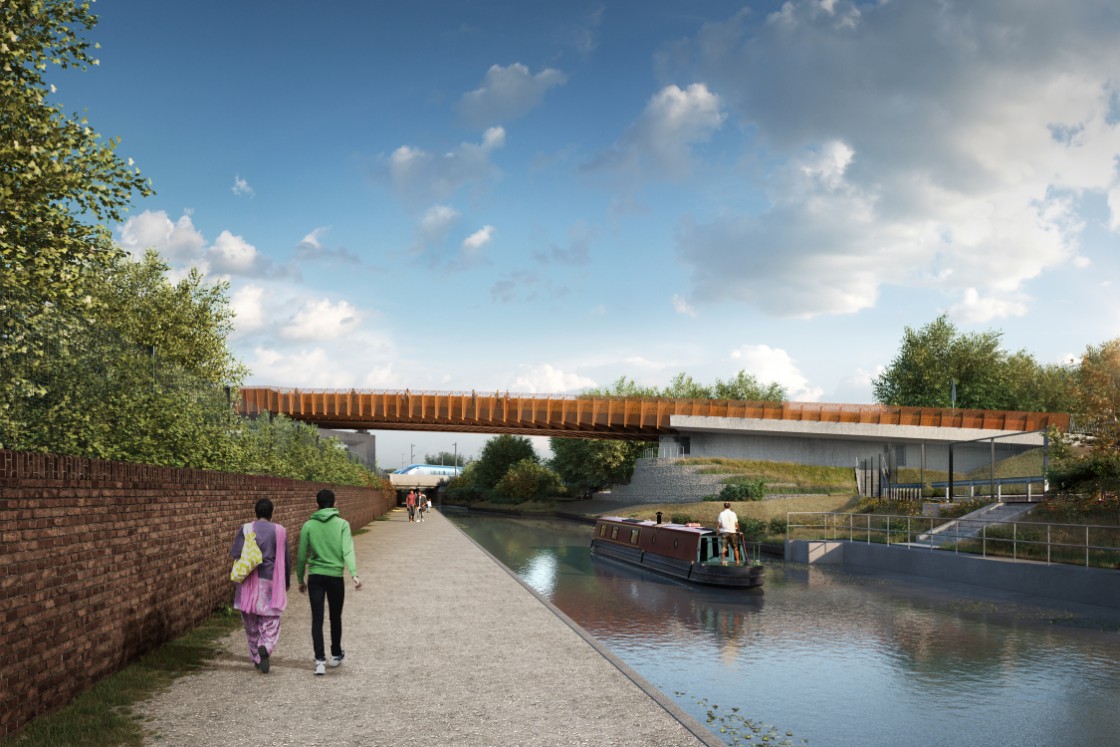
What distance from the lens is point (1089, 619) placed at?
15.5m

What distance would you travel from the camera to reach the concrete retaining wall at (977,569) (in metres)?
17.4

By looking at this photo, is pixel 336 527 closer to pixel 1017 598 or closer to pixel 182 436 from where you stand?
pixel 182 436

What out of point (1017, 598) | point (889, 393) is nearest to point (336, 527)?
point (1017, 598)

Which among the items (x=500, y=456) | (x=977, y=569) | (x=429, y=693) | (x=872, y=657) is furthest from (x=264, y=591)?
(x=500, y=456)

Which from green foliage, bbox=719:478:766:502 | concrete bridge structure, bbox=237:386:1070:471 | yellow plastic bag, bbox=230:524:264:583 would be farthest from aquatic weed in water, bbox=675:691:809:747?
concrete bridge structure, bbox=237:386:1070:471

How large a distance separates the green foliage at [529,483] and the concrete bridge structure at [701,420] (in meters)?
→ 21.5

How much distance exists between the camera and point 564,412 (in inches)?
2655

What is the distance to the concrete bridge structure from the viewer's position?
207 ft

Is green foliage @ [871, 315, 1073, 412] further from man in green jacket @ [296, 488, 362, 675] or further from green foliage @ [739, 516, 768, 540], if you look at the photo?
man in green jacket @ [296, 488, 362, 675]

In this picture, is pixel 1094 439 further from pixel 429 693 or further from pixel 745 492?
pixel 745 492

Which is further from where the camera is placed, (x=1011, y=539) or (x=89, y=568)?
(x=1011, y=539)

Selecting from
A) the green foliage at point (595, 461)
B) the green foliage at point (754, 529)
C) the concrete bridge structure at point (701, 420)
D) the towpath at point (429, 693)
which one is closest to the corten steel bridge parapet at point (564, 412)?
the concrete bridge structure at point (701, 420)

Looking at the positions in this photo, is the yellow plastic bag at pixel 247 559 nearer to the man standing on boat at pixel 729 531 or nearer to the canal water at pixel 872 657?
the canal water at pixel 872 657

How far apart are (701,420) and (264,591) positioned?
5898 cm
